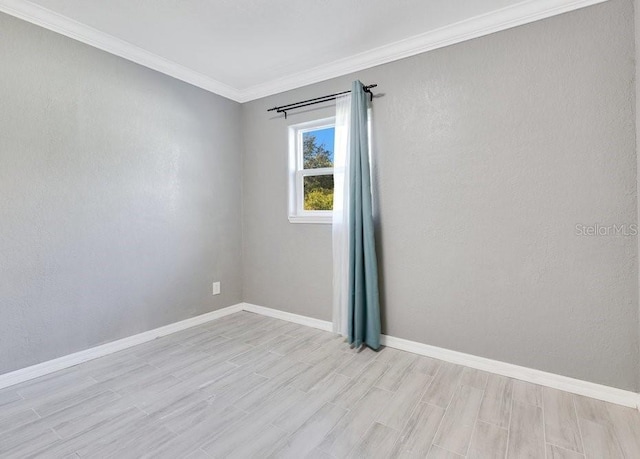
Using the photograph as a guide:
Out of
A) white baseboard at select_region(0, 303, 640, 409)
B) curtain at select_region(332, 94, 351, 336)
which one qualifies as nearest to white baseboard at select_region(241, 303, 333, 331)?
white baseboard at select_region(0, 303, 640, 409)

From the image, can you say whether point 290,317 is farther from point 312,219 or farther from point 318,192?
point 318,192

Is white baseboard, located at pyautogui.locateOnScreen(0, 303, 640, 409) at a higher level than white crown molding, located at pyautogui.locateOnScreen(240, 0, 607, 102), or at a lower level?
lower

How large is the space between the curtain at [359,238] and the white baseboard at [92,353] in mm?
1543

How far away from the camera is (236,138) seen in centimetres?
351

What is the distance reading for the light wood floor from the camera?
1476mm

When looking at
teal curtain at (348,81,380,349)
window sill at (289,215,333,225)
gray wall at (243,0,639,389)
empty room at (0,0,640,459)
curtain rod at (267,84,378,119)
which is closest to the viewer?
empty room at (0,0,640,459)

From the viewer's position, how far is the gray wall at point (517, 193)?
5.98 ft

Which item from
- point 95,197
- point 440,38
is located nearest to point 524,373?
point 440,38

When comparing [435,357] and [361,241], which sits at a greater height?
[361,241]

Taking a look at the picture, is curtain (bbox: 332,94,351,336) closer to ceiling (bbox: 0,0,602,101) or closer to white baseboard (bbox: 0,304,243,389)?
ceiling (bbox: 0,0,602,101)

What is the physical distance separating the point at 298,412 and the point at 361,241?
4.29 feet

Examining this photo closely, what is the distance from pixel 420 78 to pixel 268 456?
265cm

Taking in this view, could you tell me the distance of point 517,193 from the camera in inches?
82.0

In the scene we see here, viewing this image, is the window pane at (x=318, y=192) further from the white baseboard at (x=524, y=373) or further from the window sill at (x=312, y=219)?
the white baseboard at (x=524, y=373)
